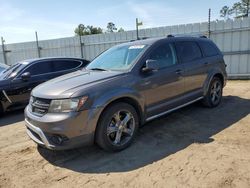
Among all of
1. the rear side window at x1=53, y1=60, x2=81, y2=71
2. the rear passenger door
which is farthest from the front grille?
the rear side window at x1=53, y1=60, x2=81, y2=71

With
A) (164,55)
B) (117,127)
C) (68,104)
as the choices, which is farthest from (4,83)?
(164,55)

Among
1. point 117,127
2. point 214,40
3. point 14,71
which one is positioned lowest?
point 117,127

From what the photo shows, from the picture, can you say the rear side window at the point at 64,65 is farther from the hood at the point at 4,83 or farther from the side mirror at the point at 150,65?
the side mirror at the point at 150,65

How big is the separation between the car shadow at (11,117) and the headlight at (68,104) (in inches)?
130

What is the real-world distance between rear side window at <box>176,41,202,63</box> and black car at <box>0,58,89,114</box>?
3.88m

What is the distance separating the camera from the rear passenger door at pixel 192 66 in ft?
16.9

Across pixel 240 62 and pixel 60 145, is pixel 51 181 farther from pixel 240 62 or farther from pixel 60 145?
pixel 240 62

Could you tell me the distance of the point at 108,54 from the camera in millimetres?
5203

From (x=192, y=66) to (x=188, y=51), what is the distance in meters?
0.35

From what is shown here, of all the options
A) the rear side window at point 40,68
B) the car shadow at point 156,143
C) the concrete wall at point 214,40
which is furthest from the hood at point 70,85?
the concrete wall at point 214,40

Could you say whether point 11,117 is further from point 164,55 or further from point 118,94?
point 164,55

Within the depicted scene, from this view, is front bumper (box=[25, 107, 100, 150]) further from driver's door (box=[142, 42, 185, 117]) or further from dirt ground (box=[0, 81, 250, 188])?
driver's door (box=[142, 42, 185, 117])

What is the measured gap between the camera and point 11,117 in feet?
22.4

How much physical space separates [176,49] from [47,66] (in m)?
4.13
